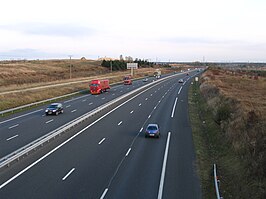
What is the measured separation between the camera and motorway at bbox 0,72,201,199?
17.4 metres

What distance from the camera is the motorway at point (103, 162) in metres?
17.4

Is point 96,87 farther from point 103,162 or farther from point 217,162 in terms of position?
point 217,162

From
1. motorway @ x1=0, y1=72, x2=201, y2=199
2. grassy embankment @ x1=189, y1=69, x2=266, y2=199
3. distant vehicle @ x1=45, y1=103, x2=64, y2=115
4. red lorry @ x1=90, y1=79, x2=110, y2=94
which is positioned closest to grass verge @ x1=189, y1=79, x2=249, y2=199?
grassy embankment @ x1=189, y1=69, x2=266, y2=199

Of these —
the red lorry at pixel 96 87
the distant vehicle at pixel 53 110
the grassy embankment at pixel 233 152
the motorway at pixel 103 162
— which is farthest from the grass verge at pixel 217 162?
the red lorry at pixel 96 87

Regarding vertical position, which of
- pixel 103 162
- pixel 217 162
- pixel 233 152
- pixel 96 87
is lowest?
pixel 96 87

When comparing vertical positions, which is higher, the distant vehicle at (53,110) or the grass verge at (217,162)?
the grass verge at (217,162)

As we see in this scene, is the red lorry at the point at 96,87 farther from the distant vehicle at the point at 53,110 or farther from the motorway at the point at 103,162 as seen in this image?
the motorway at the point at 103,162

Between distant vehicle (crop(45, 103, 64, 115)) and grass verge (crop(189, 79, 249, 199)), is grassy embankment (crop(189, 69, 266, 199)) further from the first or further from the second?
distant vehicle (crop(45, 103, 64, 115))

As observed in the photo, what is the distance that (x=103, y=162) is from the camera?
22.5 metres

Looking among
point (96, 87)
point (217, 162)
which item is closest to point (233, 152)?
point (217, 162)

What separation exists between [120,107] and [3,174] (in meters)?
31.7

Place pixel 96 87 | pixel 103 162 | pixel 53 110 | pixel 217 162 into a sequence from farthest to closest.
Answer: pixel 96 87 < pixel 53 110 < pixel 217 162 < pixel 103 162

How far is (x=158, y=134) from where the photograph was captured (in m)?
30.4

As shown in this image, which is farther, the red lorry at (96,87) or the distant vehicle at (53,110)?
the red lorry at (96,87)
